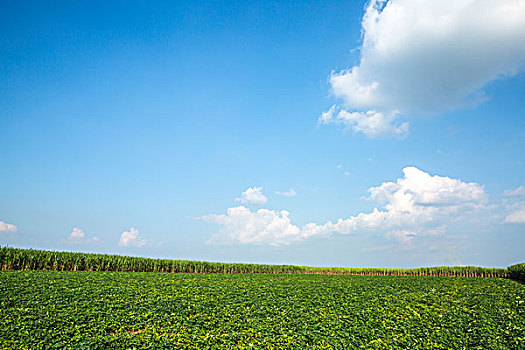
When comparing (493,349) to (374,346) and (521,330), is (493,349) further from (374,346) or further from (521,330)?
(374,346)

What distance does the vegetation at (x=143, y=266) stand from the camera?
33875mm

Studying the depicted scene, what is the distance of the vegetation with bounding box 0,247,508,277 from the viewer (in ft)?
111

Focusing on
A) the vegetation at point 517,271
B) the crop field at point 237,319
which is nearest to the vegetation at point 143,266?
the vegetation at point 517,271

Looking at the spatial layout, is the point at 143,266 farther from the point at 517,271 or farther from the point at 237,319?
the point at 517,271

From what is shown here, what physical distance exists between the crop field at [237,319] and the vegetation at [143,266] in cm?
1739

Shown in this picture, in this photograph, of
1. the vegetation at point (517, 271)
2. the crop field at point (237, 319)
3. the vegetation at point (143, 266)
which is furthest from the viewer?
the vegetation at point (517, 271)

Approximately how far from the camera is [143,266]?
43.7 metres

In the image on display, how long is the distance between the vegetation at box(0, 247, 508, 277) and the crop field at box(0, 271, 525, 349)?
57.0ft

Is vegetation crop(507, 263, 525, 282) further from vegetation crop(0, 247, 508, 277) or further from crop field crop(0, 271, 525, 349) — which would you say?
crop field crop(0, 271, 525, 349)

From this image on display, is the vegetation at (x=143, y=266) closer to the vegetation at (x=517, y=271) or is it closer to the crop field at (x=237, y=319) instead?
the vegetation at (x=517, y=271)

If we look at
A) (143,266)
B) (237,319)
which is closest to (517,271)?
(237,319)

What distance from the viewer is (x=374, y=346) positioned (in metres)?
12.2

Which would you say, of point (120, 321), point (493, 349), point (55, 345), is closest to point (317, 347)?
point (493, 349)

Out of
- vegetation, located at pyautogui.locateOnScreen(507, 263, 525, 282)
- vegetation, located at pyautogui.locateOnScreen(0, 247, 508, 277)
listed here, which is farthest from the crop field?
vegetation, located at pyautogui.locateOnScreen(507, 263, 525, 282)
